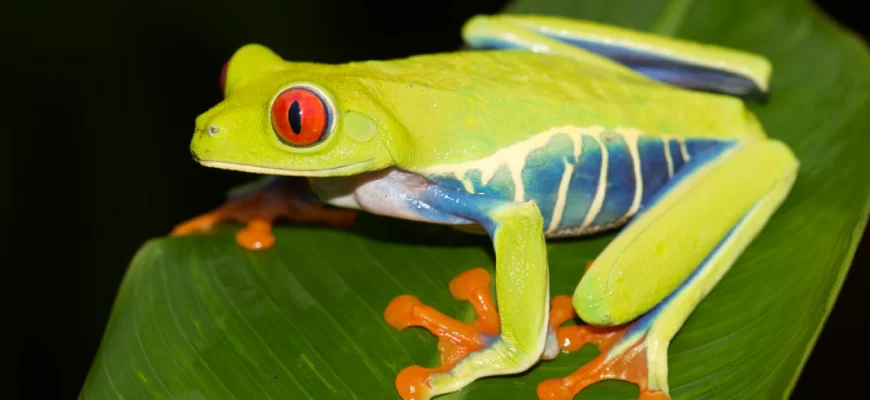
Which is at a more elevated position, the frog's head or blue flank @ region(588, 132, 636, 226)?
the frog's head

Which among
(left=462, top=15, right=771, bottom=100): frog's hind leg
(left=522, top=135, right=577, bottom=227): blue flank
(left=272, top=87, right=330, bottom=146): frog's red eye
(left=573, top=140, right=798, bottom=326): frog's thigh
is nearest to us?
(left=272, top=87, right=330, bottom=146): frog's red eye

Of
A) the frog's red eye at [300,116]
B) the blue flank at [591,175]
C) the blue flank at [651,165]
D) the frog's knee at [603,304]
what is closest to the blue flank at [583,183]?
the blue flank at [591,175]

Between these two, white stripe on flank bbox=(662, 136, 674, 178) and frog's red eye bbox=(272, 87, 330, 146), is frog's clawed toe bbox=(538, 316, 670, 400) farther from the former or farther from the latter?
frog's red eye bbox=(272, 87, 330, 146)

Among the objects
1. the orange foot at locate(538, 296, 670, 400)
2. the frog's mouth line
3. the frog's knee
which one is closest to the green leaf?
the orange foot at locate(538, 296, 670, 400)

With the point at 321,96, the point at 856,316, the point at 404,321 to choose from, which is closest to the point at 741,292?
the point at 404,321

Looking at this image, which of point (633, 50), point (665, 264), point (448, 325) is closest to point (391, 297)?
point (448, 325)

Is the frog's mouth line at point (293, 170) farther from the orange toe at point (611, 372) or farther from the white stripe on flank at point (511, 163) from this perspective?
the orange toe at point (611, 372)

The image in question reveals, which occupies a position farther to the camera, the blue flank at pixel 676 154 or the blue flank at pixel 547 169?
the blue flank at pixel 676 154
